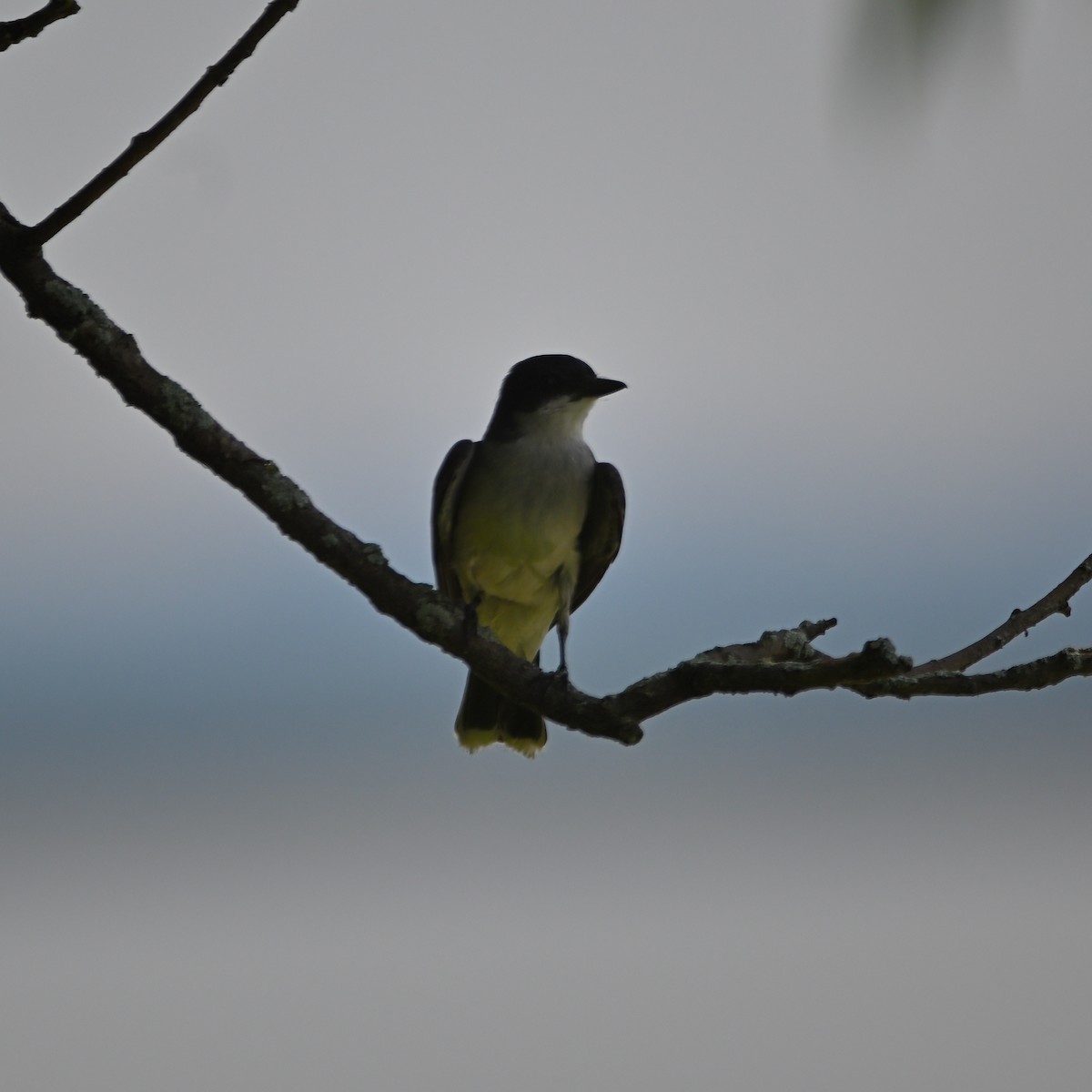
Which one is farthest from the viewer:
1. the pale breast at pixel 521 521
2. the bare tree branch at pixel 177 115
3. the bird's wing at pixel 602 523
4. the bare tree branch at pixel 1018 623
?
the bird's wing at pixel 602 523

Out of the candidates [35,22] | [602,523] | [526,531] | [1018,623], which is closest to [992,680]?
[1018,623]

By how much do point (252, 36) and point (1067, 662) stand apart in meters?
2.47

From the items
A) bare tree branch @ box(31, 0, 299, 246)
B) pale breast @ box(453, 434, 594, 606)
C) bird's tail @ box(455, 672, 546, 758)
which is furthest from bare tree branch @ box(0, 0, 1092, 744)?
bird's tail @ box(455, 672, 546, 758)

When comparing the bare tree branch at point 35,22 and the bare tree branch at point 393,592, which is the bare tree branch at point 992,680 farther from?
the bare tree branch at point 35,22

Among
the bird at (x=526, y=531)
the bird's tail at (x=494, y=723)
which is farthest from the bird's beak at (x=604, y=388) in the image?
the bird's tail at (x=494, y=723)

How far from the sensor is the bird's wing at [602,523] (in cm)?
734

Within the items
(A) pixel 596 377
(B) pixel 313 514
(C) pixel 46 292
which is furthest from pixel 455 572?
(C) pixel 46 292

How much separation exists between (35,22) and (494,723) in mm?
4692

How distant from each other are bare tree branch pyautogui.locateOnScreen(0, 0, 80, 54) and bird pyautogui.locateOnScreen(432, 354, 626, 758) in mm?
4135

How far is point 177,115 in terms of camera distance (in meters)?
3.11

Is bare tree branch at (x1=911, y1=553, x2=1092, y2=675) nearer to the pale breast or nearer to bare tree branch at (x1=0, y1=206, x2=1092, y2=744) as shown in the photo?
bare tree branch at (x1=0, y1=206, x2=1092, y2=744)

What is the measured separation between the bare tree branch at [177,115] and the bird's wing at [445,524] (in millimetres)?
4165

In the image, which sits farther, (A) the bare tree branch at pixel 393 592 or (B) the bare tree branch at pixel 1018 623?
(B) the bare tree branch at pixel 1018 623

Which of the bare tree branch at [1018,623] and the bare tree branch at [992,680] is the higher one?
the bare tree branch at [1018,623]
